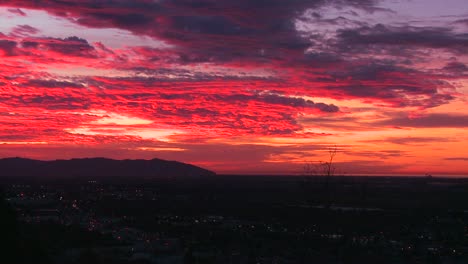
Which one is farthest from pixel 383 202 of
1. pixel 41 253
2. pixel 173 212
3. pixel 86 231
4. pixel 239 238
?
pixel 41 253

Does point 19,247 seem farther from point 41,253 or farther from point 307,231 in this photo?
point 307,231

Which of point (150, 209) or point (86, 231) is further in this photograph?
point (150, 209)

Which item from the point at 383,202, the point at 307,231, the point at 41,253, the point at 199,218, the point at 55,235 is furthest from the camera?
the point at 383,202

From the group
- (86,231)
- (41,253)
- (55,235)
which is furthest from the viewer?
(86,231)

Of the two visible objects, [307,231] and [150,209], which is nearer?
[307,231]

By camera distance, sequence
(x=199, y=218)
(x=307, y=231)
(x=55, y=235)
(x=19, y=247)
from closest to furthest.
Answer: (x=19, y=247), (x=55, y=235), (x=307, y=231), (x=199, y=218)

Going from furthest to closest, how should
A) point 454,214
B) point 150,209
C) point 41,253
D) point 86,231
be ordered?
point 150,209, point 454,214, point 86,231, point 41,253

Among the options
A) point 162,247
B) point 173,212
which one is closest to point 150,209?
point 173,212

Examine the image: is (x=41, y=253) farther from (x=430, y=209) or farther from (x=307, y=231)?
(x=430, y=209)
